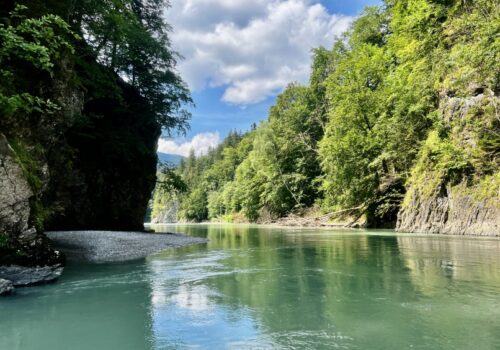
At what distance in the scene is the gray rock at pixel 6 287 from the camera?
25.1 feet

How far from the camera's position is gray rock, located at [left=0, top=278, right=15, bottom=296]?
7636 mm

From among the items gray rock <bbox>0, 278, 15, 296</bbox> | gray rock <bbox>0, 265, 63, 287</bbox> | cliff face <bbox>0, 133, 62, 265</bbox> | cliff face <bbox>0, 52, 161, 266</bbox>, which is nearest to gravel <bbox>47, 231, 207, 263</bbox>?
cliff face <bbox>0, 52, 161, 266</bbox>

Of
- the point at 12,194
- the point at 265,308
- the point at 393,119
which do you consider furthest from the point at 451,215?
the point at 12,194

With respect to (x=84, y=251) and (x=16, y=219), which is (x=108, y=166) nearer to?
(x=84, y=251)

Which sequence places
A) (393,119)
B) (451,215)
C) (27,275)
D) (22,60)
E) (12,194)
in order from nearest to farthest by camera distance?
1. (27,275)
2. (12,194)
3. (22,60)
4. (451,215)
5. (393,119)

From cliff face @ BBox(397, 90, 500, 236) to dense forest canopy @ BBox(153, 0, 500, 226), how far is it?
0.08 metres

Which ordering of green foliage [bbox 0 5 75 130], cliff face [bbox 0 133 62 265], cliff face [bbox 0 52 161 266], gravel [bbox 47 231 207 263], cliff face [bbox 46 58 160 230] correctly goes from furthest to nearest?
1. cliff face [bbox 46 58 160 230]
2. gravel [bbox 47 231 207 263]
3. cliff face [bbox 0 52 161 266]
4. green foliage [bbox 0 5 75 130]
5. cliff face [bbox 0 133 62 265]

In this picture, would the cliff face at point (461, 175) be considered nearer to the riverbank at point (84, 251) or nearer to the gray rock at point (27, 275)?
the riverbank at point (84, 251)

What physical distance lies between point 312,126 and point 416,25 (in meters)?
27.9

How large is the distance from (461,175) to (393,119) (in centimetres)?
935

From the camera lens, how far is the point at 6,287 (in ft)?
25.3

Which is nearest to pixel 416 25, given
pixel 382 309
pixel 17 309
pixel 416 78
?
pixel 416 78

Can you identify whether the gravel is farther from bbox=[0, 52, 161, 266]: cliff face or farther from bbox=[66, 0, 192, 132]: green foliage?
bbox=[66, 0, 192, 132]: green foliage

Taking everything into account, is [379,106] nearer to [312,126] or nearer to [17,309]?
[312,126]
